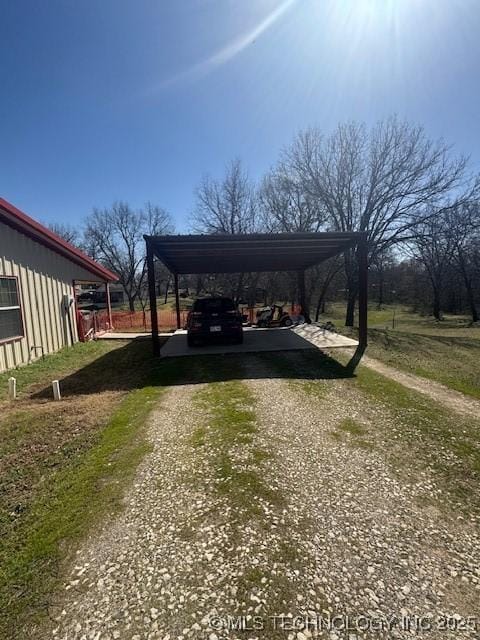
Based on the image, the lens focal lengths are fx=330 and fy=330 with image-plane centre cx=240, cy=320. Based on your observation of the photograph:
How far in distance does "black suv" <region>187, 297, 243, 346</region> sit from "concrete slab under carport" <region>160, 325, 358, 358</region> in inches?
16.9

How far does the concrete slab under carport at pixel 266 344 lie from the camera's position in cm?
960

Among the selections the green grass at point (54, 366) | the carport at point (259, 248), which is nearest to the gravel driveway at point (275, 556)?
the green grass at point (54, 366)

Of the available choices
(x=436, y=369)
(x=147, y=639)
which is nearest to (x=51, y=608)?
(x=147, y=639)

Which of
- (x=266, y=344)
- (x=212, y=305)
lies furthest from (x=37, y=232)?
(x=266, y=344)

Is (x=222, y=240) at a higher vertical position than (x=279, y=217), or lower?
lower

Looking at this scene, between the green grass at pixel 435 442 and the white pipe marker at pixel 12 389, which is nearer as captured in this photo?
the green grass at pixel 435 442

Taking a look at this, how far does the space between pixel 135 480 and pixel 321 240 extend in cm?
767

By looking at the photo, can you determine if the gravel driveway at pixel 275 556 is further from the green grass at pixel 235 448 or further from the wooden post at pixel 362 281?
the wooden post at pixel 362 281

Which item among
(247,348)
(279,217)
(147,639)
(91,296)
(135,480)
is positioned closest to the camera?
(147,639)

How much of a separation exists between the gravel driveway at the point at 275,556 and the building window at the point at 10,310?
6444mm

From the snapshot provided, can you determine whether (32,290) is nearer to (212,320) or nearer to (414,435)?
(212,320)

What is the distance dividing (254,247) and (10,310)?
6612mm

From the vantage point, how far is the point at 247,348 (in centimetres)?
990

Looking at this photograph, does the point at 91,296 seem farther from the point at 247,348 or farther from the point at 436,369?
the point at 436,369
